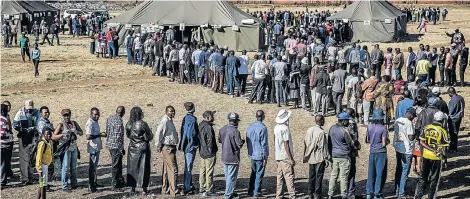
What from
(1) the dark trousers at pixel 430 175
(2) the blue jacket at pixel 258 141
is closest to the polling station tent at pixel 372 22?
(1) the dark trousers at pixel 430 175

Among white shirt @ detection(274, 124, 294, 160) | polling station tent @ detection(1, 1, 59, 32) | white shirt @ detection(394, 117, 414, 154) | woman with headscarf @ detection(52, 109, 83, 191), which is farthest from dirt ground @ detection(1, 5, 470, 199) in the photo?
polling station tent @ detection(1, 1, 59, 32)

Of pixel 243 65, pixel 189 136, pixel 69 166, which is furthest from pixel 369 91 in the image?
pixel 69 166

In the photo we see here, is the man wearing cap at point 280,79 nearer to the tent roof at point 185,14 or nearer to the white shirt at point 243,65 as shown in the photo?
the white shirt at point 243,65

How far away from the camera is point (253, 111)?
18.4 m

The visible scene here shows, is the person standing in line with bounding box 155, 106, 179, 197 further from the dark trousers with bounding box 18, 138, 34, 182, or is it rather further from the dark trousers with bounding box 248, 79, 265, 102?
the dark trousers with bounding box 248, 79, 265, 102

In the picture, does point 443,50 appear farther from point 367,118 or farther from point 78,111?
point 78,111

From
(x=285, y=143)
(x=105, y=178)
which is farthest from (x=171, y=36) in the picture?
(x=285, y=143)

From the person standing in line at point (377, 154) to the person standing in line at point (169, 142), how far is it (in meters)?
3.08

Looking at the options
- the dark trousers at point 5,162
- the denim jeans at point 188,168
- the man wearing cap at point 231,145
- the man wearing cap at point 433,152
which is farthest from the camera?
the dark trousers at point 5,162

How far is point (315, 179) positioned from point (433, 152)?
6.05 ft

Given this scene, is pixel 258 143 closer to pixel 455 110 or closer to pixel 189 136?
pixel 189 136

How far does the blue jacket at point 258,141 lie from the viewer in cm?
1085

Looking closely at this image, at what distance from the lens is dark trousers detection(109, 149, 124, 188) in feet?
37.1

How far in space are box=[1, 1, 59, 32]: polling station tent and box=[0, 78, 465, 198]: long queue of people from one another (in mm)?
30335
